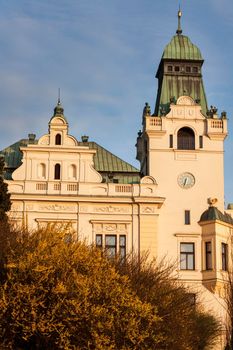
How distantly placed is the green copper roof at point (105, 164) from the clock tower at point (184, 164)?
51.7 inches

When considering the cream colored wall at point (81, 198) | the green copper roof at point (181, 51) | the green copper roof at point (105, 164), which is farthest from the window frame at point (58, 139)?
the green copper roof at point (181, 51)

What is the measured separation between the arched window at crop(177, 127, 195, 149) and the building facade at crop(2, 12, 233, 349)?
0.07 m

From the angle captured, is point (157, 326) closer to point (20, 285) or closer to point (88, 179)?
point (20, 285)

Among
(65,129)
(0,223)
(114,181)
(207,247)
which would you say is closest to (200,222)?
(207,247)

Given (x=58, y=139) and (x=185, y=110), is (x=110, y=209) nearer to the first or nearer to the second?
(x=58, y=139)

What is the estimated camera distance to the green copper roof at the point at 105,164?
52.3m

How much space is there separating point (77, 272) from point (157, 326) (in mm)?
3980

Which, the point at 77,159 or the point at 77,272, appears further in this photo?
the point at 77,159

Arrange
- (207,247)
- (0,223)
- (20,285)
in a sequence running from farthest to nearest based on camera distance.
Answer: (207,247) < (0,223) < (20,285)

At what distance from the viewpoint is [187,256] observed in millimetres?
50406

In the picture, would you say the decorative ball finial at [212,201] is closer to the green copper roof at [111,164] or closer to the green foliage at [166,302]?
the green copper roof at [111,164]

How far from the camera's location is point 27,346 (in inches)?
1171

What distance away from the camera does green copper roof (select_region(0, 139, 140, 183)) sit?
52.3 metres

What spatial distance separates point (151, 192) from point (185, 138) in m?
5.20
